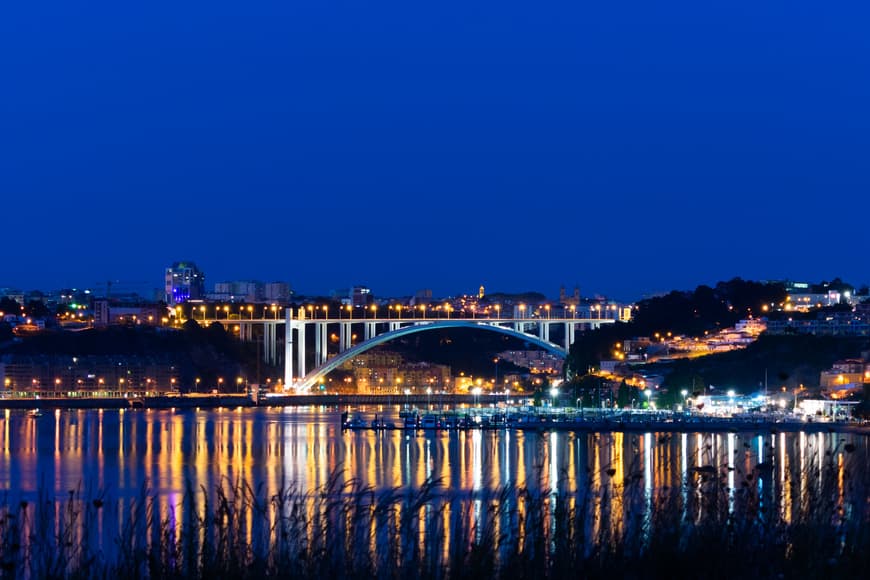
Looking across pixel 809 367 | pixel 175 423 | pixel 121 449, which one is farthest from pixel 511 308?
pixel 121 449

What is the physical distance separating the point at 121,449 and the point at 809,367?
38.4m

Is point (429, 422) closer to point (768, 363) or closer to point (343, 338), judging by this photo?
point (768, 363)

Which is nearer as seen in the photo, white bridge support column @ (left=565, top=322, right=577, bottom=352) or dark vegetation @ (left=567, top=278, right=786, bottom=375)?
white bridge support column @ (left=565, top=322, right=577, bottom=352)

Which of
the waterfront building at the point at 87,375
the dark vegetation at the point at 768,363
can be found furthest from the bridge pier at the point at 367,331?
the waterfront building at the point at 87,375

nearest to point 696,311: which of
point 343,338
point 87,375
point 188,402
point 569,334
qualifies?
point 569,334

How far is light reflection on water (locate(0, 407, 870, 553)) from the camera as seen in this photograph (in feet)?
72.9

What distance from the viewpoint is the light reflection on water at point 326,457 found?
22219mm

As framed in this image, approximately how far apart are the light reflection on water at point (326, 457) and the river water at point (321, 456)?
4 cm

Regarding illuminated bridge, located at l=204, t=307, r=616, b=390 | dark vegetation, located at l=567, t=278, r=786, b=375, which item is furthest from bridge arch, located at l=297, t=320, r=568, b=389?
dark vegetation, located at l=567, t=278, r=786, b=375

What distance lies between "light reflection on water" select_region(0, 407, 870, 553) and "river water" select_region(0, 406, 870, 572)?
41 millimetres

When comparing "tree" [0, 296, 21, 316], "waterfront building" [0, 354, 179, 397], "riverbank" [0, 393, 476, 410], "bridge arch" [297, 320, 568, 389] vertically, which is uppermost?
"tree" [0, 296, 21, 316]

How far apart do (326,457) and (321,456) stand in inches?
20.4

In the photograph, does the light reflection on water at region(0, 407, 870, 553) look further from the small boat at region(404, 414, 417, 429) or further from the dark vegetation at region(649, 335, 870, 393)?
the dark vegetation at region(649, 335, 870, 393)

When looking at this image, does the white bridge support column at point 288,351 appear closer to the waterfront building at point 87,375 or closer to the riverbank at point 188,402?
the riverbank at point 188,402
